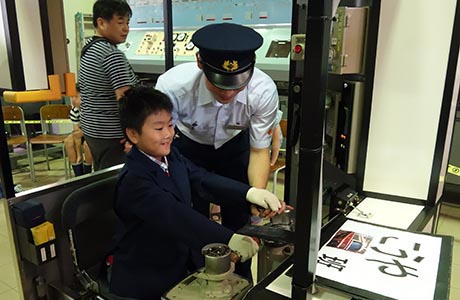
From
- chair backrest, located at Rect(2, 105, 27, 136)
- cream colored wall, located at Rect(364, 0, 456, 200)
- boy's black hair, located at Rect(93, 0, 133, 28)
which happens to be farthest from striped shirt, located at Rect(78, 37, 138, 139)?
chair backrest, located at Rect(2, 105, 27, 136)

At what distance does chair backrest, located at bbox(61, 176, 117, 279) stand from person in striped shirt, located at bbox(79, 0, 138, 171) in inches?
25.1

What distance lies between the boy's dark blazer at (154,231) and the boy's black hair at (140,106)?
84 millimetres

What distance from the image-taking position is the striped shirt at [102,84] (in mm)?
1947

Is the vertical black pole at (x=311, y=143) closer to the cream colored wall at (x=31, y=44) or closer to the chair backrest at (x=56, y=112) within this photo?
the cream colored wall at (x=31, y=44)

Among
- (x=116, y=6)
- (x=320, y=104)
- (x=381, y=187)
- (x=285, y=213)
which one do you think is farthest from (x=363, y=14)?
(x=116, y=6)

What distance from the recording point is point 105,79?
1.97 m

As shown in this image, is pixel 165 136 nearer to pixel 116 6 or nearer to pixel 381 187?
pixel 381 187

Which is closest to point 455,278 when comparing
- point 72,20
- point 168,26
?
point 168,26

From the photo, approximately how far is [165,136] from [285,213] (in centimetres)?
43

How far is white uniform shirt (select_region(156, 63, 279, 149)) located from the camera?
5.34ft

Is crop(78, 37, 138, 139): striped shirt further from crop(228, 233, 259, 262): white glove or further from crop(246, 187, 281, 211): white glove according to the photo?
crop(228, 233, 259, 262): white glove

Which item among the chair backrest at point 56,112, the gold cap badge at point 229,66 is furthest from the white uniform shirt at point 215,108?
the chair backrest at point 56,112

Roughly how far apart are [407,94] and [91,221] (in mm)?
1196

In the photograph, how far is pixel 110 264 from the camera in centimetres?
138
